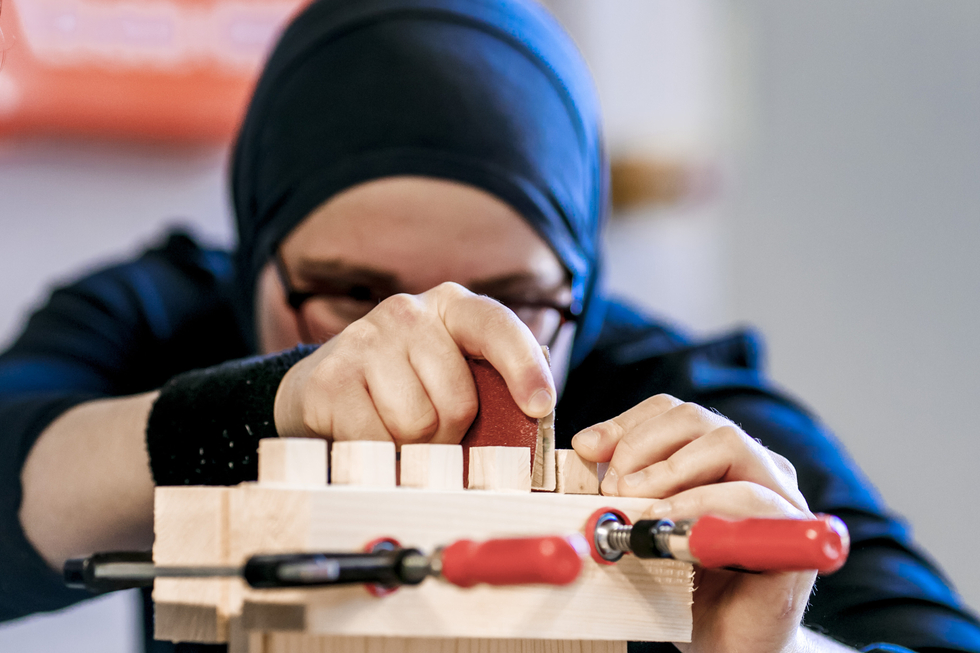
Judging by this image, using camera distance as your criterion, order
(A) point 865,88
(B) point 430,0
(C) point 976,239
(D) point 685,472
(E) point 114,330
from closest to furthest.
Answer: (D) point 685,472 → (B) point 430,0 → (E) point 114,330 → (C) point 976,239 → (A) point 865,88

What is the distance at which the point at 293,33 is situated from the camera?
0.73m

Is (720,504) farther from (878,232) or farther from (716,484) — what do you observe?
(878,232)

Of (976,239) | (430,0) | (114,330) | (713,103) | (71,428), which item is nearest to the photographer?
(71,428)

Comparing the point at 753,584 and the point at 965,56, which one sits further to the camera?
the point at 965,56

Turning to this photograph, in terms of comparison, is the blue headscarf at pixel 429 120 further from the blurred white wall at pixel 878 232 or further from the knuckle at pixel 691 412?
the blurred white wall at pixel 878 232

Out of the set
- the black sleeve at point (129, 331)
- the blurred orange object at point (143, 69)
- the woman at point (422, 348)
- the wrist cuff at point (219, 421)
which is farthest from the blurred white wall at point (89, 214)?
the wrist cuff at point (219, 421)

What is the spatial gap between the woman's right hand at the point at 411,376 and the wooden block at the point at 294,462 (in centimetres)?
5

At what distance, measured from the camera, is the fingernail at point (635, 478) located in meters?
0.31

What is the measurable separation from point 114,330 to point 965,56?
1198 mm

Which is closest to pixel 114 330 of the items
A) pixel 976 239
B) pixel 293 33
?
pixel 293 33

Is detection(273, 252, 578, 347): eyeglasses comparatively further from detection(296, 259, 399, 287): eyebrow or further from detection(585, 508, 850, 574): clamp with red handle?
detection(585, 508, 850, 574): clamp with red handle

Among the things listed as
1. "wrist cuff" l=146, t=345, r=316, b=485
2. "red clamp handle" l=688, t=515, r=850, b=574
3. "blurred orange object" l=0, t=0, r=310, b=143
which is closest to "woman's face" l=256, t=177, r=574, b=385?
"wrist cuff" l=146, t=345, r=316, b=485

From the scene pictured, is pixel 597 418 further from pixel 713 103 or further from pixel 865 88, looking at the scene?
pixel 713 103

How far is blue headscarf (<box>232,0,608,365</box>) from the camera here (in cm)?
57
